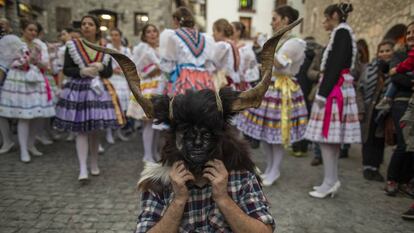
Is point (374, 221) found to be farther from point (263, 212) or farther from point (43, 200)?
point (43, 200)

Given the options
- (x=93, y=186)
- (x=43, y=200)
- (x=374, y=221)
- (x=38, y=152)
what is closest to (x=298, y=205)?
(x=374, y=221)

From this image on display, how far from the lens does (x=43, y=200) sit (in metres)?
3.64

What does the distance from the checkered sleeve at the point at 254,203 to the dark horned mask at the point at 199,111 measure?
0.24 metres

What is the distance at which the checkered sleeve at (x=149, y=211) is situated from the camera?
5.28 ft

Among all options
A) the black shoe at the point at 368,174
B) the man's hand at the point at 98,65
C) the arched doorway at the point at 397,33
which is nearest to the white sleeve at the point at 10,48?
the man's hand at the point at 98,65

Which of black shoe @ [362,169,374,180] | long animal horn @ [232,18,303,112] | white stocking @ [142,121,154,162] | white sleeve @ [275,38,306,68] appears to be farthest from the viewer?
white stocking @ [142,121,154,162]

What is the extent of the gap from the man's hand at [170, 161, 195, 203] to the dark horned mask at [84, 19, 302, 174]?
60mm

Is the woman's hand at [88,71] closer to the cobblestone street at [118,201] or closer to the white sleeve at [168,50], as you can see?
the white sleeve at [168,50]

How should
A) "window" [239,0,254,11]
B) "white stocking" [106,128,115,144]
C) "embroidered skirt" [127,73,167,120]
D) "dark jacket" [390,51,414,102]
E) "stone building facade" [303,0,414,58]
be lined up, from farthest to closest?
"window" [239,0,254,11] < "stone building facade" [303,0,414,58] < "white stocking" [106,128,115,144] < "embroidered skirt" [127,73,167,120] < "dark jacket" [390,51,414,102]

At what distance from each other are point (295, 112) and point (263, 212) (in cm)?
276

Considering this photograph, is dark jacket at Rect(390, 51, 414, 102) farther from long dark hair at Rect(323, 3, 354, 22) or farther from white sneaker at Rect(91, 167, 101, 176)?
white sneaker at Rect(91, 167, 101, 176)

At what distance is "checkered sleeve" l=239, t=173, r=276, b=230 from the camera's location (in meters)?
1.62

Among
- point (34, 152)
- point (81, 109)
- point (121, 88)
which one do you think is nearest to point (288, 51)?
point (81, 109)

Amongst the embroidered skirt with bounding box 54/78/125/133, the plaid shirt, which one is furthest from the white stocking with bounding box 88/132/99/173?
the plaid shirt
